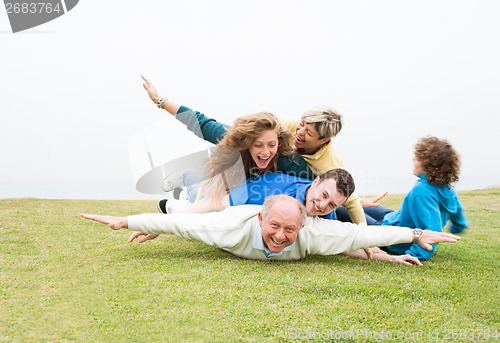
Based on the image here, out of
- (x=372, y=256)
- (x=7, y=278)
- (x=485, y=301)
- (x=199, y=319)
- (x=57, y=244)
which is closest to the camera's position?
(x=199, y=319)

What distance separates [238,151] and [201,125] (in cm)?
64

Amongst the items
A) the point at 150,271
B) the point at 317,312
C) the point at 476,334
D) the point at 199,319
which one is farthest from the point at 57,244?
the point at 476,334

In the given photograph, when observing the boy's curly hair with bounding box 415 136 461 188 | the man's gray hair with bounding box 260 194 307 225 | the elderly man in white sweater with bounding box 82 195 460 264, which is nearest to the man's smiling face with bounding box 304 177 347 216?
the elderly man in white sweater with bounding box 82 195 460 264

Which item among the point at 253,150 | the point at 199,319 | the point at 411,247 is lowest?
the point at 411,247

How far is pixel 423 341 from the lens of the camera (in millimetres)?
2605

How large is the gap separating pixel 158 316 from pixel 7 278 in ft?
5.92

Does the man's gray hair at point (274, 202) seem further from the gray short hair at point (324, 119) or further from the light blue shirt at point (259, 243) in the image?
the gray short hair at point (324, 119)

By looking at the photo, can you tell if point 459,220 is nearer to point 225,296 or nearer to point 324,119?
point 324,119

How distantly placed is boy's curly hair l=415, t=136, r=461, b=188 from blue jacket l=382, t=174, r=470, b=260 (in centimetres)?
10

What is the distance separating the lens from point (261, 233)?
4102 millimetres

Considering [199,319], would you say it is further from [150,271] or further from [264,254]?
[264,254]

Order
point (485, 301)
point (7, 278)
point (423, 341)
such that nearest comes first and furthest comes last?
point (423, 341) → point (485, 301) → point (7, 278)

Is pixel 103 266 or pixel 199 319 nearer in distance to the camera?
pixel 199 319

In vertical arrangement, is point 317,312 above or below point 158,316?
below
